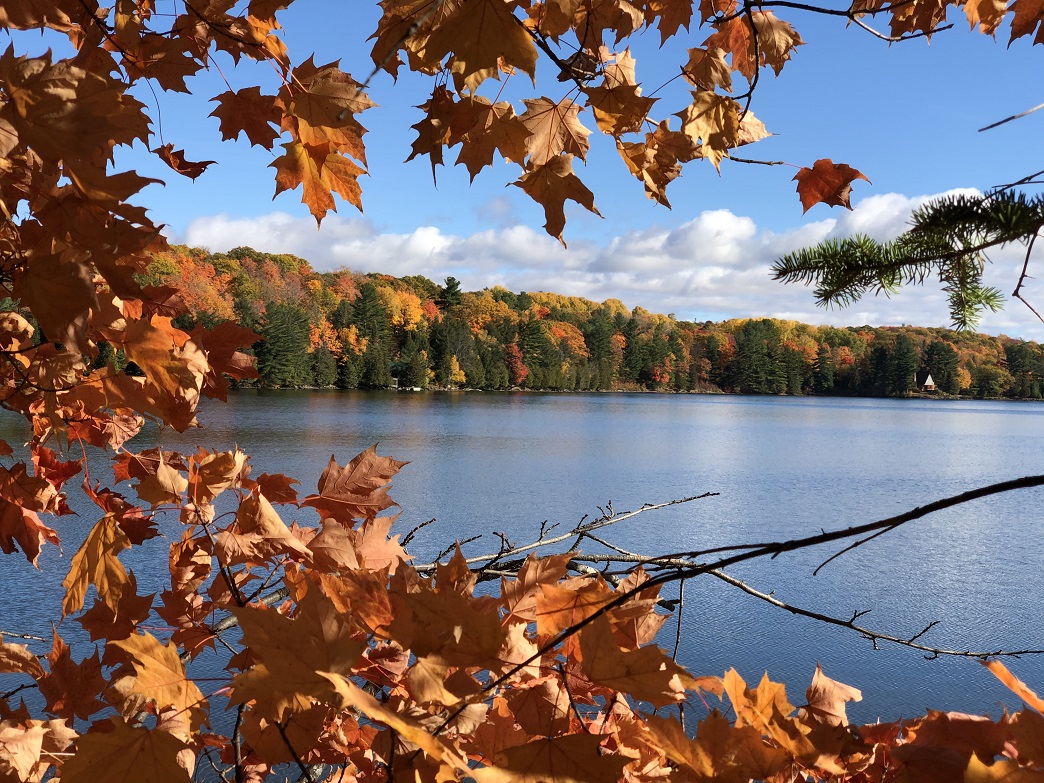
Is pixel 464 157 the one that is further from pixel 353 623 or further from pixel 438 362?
pixel 438 362

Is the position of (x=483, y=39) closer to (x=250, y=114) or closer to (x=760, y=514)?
(x=250, y=114)

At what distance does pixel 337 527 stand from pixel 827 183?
4.37ft

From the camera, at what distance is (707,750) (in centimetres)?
75

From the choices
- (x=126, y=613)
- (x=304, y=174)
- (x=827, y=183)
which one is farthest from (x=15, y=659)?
(x=827, y=183)

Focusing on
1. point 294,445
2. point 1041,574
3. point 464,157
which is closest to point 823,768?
point 464,157

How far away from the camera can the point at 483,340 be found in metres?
61.9

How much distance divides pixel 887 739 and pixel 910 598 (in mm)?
9934

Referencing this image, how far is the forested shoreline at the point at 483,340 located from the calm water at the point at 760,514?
602 inches

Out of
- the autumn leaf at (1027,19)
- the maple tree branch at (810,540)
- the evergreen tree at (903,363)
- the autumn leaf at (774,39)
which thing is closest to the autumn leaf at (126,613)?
the maple tree branch at (810,540)

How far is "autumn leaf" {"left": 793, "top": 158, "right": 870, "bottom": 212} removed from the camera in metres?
1.71

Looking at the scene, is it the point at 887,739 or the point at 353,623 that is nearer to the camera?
the point at 353,623

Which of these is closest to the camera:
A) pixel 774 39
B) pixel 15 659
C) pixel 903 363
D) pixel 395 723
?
pixel 395 723

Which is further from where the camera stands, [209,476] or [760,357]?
[760,357]

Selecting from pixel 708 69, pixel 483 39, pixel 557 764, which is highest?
pixel 708 69
